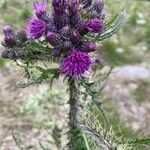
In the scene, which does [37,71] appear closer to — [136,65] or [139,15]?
[136,65]

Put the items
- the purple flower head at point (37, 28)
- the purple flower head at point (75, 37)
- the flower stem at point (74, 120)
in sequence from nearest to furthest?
the purple flower head at point (75, 37) < the purple flower head at point (37, 28) < the flower stem at point (74, 120)

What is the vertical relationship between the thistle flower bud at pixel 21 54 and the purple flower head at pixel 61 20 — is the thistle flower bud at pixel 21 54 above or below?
below

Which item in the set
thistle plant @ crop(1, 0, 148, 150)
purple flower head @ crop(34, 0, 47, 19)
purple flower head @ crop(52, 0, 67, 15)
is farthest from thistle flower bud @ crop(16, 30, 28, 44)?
purple flower head @ crop(52, 0, 67, 15)

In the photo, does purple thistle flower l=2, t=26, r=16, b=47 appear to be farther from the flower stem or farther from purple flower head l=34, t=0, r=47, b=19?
the flower stem

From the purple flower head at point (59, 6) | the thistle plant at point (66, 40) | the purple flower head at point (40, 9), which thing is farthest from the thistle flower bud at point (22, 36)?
the purple flower head at point (59, 6)

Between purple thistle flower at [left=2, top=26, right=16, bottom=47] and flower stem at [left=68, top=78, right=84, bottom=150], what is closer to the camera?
purple thistle flower at [left=2, top=26, right=16, bottom=47]

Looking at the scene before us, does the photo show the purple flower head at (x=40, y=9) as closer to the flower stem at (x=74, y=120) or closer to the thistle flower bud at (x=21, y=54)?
the thistle flower bud at (x=21, y=54)

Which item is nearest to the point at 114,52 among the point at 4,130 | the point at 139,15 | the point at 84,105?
the point at 139,15
